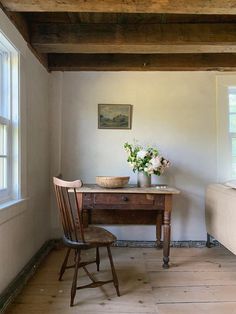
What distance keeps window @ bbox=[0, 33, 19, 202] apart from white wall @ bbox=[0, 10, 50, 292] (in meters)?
0.08

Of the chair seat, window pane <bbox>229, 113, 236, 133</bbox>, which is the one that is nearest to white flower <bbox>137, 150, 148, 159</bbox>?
the chair seat

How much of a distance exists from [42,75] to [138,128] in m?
1.24

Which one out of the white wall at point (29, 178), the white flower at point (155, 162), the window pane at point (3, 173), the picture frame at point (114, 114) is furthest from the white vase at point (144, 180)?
the window pane at point (3, 173)

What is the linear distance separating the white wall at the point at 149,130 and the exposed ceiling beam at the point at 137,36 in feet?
2.40

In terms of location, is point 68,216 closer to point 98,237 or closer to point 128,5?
point 98,237

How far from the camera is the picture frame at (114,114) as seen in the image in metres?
3.24

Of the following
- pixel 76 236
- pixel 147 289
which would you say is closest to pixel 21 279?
pixel 76 236

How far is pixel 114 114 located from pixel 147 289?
6.29 feet

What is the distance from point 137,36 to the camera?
8.11ft

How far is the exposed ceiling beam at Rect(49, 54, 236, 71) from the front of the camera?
3.10m

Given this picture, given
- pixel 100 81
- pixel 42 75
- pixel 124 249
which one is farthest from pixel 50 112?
pixel 124 249

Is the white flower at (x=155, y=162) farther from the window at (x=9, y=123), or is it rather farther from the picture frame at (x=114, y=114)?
the window at (x=9, y=123)

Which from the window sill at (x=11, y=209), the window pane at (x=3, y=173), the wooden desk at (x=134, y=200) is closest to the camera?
the window sill at (x=11, y=209)

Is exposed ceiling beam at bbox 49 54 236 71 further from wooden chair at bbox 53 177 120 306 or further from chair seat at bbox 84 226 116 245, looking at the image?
chair seat at bbox 84 226 116 245
